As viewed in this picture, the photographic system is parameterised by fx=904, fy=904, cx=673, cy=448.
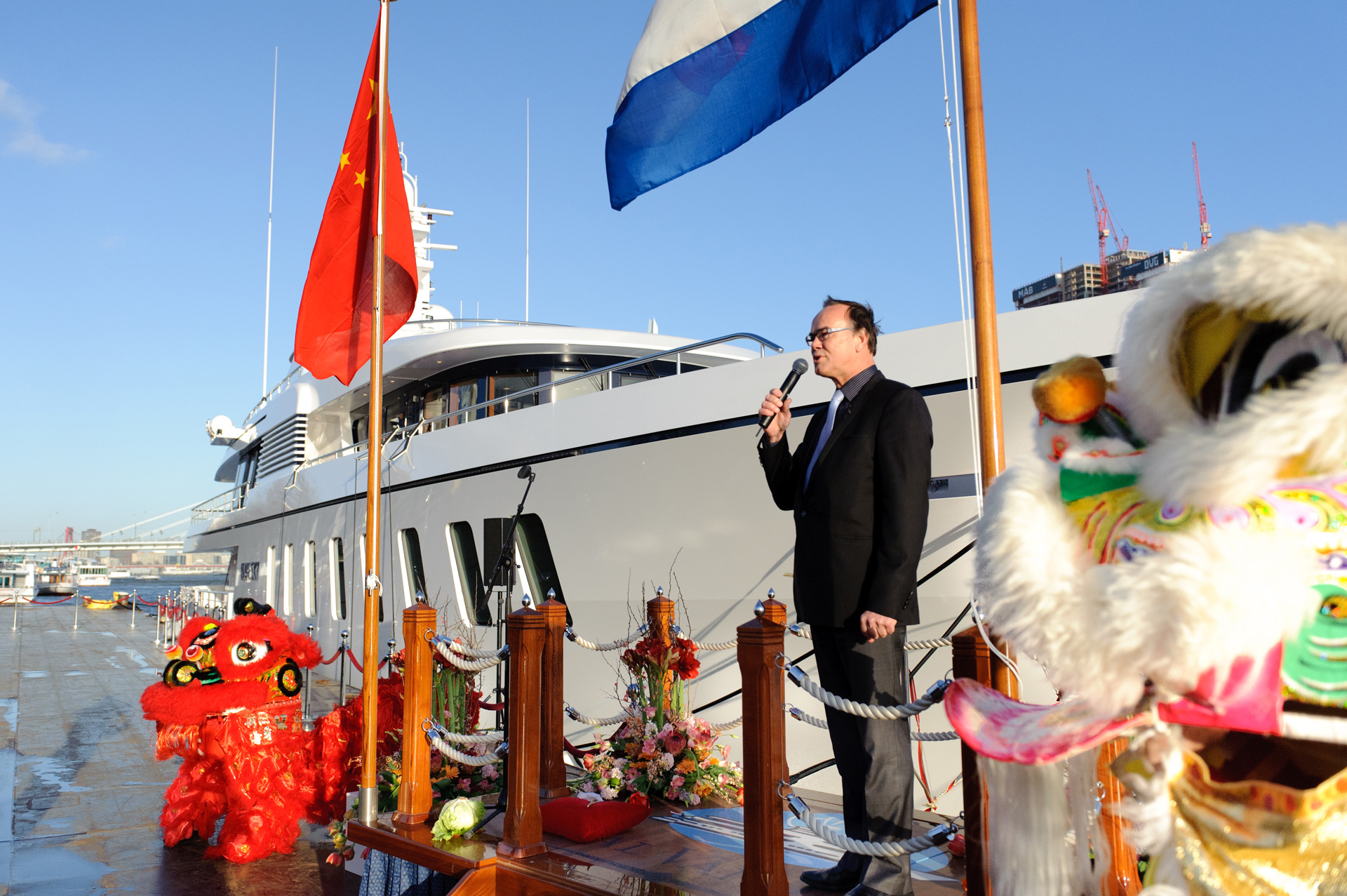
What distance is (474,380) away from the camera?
9500 mm

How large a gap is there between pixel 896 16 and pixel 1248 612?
2504 millimetres

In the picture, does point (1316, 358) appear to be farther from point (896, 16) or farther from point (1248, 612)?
point (896, 16)

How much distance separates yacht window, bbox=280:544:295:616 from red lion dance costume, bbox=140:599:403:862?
8.25 metres

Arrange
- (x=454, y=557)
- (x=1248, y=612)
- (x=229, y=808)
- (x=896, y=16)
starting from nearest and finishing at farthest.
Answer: (x=1248, y=612), (x=896, y=16), (x=229, y=808), (x=454, y=557)

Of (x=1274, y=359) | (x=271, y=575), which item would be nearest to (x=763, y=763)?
(x=1274, y=359)

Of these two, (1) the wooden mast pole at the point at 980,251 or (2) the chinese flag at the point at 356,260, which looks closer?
(1) the wooden mast pole at the point at 980,251

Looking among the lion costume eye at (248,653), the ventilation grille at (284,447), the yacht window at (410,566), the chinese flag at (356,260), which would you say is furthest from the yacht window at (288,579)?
the chinese flag at (356,260)

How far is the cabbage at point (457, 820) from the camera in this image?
350 cm

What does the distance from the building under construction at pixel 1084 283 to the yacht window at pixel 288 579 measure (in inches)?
425

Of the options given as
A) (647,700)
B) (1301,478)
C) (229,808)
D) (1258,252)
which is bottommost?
(229,808)

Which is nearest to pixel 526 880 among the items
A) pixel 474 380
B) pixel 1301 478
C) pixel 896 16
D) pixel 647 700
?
pixel 647 700

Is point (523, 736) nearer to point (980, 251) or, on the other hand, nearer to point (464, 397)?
point (980, 251)

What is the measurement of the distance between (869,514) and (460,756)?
7.50 feet

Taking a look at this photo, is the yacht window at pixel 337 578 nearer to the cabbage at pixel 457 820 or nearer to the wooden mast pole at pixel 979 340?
the cabbage at pixel 457 820
